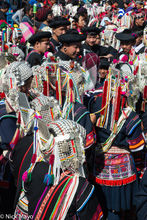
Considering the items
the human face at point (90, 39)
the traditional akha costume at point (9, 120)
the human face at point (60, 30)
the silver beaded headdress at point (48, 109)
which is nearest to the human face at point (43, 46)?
the human face at point (60, 30)

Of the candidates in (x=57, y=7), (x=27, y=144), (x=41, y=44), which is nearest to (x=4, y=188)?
(x=27, y=144)

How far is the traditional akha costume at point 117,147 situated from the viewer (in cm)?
349

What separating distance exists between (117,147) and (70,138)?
5.20 ft

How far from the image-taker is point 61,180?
204 cm

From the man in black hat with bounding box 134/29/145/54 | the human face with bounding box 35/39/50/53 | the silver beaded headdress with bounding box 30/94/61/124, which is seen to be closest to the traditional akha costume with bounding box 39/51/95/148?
the silver beaded headdress with bounding box 30/94/61/124

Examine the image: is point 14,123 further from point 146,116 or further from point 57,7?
point 57,7

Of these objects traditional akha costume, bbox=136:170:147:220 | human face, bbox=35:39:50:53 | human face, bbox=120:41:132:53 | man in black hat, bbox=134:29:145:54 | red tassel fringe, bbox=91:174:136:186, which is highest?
human face, bbox=35:39:50:53

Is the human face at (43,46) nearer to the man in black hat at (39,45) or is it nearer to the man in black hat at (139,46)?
the man in black hat at (39,45)

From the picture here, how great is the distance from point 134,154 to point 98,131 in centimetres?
66

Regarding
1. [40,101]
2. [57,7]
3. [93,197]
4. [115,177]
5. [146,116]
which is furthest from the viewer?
[57,7]

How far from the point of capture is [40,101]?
9.37ft

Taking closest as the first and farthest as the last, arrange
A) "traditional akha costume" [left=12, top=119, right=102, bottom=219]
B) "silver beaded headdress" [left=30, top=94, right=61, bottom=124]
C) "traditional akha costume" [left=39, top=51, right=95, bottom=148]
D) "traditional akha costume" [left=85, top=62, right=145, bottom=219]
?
1. "traditional akha costume" [left=12, top=119, right=102, bottom=219]
2. "silver beaded headdress" [left=30, top=94, right=61, bottom=124]
3. "traditional akha costume" [left=39, top=51, right=95, bottom=148]
4. "traditional akha costume" [left=85, top=62, right=145, bottom=219]

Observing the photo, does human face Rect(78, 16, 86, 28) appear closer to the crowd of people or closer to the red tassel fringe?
the crowd of people

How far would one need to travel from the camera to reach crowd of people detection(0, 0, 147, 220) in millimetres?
2043
